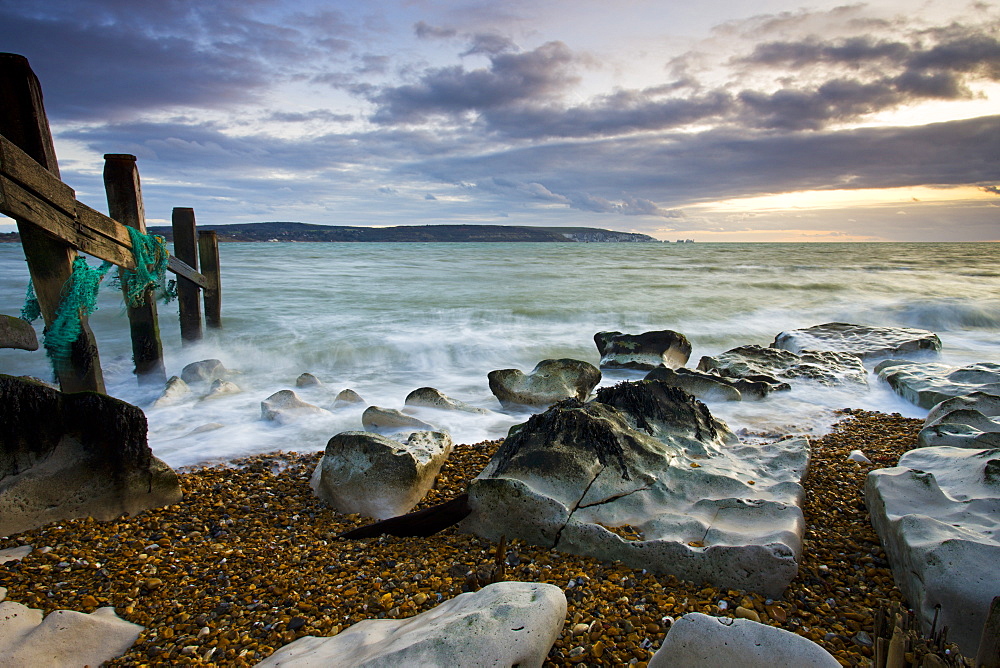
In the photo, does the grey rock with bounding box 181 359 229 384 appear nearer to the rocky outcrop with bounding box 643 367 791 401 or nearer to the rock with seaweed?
the rocky outcrop with bounding box 643 367 791 401

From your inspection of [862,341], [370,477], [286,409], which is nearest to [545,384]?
[286,409]

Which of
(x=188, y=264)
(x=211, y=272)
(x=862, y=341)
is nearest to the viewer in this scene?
(x=188, y=264)

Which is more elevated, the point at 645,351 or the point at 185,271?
the point at 185,271

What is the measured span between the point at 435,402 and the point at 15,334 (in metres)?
3.99

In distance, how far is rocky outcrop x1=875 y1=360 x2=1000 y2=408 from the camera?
6438mm

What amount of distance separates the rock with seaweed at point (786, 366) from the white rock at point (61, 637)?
272 inches

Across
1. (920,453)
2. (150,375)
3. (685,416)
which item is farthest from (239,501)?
Answer: (150,375)

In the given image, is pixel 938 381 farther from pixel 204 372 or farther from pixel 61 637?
pixel 204 372

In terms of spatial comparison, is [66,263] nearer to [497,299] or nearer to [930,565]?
[930,565]

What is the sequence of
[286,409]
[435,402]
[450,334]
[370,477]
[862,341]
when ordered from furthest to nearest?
[450,334], [862,341], [435,402], [286,409], [370,477]

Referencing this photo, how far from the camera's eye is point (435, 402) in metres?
6.51

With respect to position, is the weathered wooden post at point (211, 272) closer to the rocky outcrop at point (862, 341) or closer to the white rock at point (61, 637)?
the white rock at point (61, 637)

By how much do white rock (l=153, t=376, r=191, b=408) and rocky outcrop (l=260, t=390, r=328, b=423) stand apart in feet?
4.22

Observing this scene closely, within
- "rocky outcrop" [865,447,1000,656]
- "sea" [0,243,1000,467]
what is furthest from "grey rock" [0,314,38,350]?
"rocky outcrop" [865,447,1000,656]
